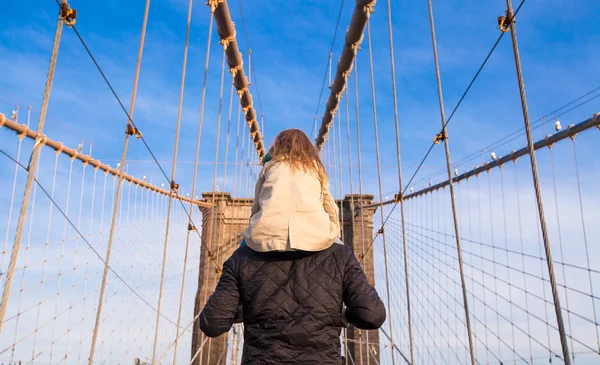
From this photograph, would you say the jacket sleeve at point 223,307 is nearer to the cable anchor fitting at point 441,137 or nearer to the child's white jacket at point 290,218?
the child's white jacket at point 290,218

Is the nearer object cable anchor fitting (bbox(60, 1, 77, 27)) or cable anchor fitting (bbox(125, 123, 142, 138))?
cable anchor fitting (bbox(60, 1, 77, 27))

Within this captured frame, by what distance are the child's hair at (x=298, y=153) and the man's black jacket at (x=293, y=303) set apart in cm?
22

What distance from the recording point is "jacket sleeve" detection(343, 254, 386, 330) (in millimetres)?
1207

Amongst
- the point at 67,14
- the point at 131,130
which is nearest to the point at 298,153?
the point at 67,14

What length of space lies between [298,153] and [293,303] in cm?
39

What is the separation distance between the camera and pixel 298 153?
1362 millimetres

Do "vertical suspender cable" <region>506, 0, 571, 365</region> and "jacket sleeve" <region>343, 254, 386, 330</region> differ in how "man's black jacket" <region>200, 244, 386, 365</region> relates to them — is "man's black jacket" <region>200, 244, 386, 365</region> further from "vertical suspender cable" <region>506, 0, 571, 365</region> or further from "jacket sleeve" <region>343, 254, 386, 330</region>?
"vertical suspender cable" <region>506, 0, 571, 365</region>

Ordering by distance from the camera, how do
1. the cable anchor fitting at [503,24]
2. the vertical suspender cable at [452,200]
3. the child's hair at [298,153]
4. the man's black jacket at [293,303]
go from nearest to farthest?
1. the man's black jacket at [293,303]
2. the child's hair at [298,153]
3. the cable anchor fitting at [503,24]
4. the vertical suspender cable at [452,200]

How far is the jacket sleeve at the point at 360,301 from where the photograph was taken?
3.96 feet

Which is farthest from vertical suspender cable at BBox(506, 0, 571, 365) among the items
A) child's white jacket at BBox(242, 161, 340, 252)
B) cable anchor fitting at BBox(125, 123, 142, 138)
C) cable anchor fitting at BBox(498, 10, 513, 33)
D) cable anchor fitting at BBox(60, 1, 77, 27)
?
cable anchor fitting at BBox(125, 123, 142, 138)

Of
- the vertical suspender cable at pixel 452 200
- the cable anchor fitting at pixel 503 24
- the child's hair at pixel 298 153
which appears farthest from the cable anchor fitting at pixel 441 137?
the child's hair at pixel 298 153

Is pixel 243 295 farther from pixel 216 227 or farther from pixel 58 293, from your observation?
pixel 216 227

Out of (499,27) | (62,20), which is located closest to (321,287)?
(499,27)

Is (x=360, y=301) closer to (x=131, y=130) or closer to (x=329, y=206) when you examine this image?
(x=329, y=206)
